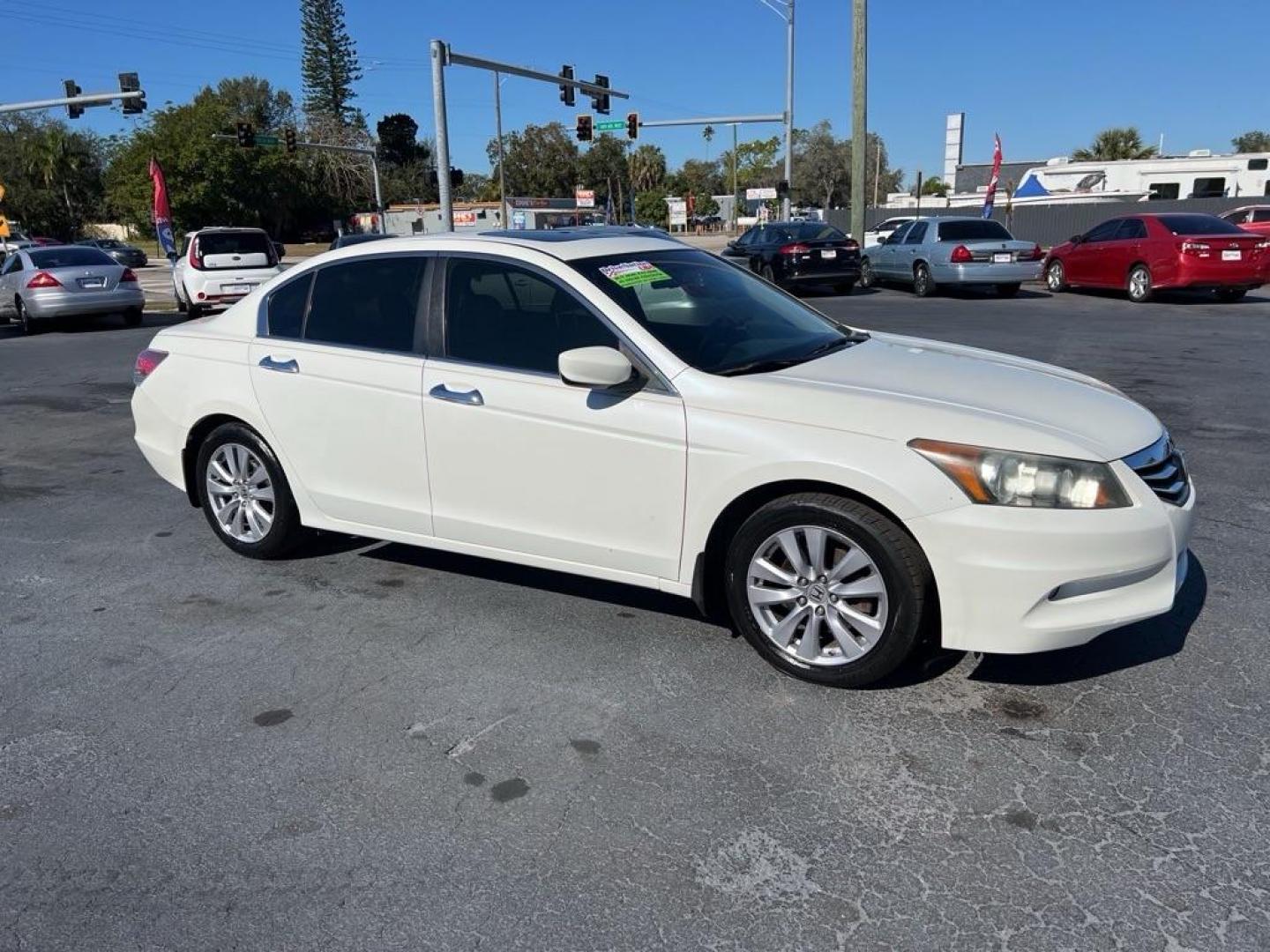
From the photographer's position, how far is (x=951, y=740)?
3.38 m

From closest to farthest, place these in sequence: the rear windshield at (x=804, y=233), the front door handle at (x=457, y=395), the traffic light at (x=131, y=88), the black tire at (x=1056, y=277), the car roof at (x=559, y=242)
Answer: the front door handle at (x=457, y=395), the car roof at (x=559, y=242), the black tire at (x=1056, y=277), the rear windshield at (x=804, y=233), the traffic light at (x=131, y=88)

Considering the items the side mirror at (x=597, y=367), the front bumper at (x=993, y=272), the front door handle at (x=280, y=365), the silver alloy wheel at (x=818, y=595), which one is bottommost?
the silver alloy wheel at (x=818, y=595)

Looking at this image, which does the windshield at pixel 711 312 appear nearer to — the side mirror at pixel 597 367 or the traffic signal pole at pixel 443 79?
the side mirror at pixel 597 367

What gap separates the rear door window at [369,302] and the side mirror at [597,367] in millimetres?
1045

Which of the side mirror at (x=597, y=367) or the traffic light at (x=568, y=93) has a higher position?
the traffic light at (x=568, y=93)

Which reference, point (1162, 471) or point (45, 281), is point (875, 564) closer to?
point (1162, 471)

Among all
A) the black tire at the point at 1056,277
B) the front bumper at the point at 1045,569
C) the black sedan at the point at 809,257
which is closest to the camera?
the front bumper at the point at 1045,569

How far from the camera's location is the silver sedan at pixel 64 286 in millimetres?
17281

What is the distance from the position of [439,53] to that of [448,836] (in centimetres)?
2543

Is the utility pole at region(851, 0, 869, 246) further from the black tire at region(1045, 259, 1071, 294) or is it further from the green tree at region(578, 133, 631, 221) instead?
the green tree at region(578, 133, 631, 221)

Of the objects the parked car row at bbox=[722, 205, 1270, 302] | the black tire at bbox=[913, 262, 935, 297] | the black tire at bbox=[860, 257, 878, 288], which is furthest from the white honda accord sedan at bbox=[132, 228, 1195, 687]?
the black tire at bbox=[860, 257, 878, 288]

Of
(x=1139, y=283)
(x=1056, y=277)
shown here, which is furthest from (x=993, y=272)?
(x=1139, y=283)

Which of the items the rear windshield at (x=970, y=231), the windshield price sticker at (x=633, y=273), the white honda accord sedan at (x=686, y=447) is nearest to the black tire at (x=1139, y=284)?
the rear windshield at (x=970, y=231)

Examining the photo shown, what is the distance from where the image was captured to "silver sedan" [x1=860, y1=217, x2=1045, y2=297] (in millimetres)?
19203
